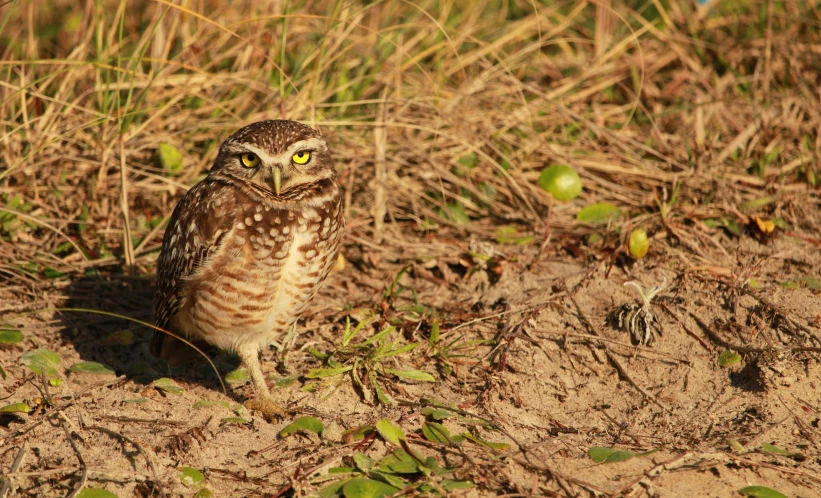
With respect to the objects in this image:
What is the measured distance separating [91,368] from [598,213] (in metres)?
2.77

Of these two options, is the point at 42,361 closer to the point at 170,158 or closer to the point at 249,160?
the point at 249,160

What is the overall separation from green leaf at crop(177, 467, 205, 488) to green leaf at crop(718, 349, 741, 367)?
220 centimetres

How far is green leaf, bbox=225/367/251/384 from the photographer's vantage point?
359 cm

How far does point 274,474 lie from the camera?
283cm

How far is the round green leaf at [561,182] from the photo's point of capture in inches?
176

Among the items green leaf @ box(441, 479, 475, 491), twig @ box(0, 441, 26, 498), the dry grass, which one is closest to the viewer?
twig @ box(0, 441, 26, 498)

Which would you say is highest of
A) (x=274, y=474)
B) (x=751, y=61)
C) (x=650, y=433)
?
(x=751, y=61)

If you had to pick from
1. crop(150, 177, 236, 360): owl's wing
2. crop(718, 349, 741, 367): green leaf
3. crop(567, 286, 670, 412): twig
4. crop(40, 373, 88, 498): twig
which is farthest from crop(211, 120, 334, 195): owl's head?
crop(718, 349, 741, 367): green leaf

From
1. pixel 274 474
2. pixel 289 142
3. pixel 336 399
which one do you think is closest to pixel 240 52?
pixel 289 142

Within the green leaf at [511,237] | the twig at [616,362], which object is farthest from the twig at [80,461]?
the green leaf at [511,237]

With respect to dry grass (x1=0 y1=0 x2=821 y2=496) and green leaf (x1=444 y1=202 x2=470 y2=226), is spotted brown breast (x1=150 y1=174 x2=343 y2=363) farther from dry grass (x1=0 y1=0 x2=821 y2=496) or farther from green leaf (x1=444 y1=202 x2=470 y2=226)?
green leaf (x1=444 y1=202 x2=470 y2=226)

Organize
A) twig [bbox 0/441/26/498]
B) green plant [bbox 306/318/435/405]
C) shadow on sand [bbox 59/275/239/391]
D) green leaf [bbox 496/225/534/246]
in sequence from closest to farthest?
twig [bbox 0/441/26/498] < green plant [bbox 306/318/435/405] < shadow on sand [bbox 59/275/239/391] < green leaf [bbox 496/225/534/246]

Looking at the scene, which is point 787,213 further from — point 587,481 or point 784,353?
point 587,481

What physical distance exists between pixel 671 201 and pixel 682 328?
37.3 inches
